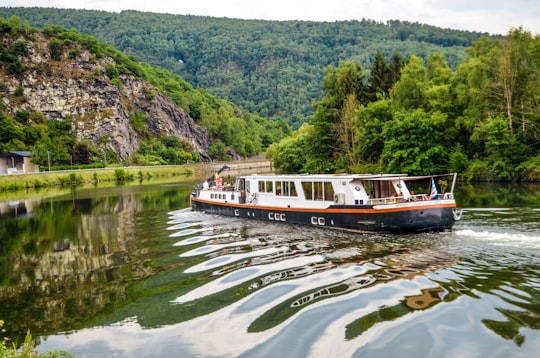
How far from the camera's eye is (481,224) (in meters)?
26.9

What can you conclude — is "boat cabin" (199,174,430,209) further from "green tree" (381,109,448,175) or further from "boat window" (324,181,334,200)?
"green tree" (381,109,448,175)

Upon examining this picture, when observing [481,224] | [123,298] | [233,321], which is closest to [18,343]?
[123,298]

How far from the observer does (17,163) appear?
364 ft

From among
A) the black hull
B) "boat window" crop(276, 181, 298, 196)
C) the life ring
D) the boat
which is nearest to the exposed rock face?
the life ring

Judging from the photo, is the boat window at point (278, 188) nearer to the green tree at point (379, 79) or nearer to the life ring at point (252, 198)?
the life ring at point (252, 198)

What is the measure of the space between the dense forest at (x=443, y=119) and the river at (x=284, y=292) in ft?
103

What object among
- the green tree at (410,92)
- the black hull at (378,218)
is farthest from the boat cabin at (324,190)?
the green tree at (410,92)

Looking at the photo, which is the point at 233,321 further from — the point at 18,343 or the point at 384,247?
the point at 384,247

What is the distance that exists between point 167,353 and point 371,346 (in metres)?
5.15

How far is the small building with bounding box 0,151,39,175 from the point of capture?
108 meters

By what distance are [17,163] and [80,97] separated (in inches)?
1760

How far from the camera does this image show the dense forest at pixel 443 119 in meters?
58.7

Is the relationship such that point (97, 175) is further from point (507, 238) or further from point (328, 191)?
point (507, 238)

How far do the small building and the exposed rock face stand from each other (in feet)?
99.6
